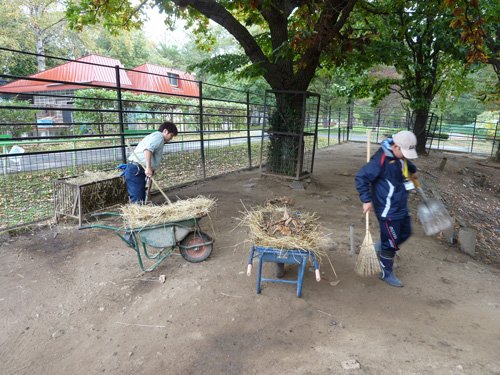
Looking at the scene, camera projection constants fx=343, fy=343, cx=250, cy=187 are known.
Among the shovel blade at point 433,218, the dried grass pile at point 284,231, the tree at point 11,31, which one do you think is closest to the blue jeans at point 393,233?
the shovel blade at point 433,218

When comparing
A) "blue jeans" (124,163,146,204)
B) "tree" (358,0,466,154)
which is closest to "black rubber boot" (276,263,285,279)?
"blue jeans" (124,163,146,204)

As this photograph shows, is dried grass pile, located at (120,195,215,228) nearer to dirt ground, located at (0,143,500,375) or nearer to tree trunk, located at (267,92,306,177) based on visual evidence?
dirt ground, located at (0,143,500,375)

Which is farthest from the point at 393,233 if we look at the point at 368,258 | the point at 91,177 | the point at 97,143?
the point at 97,143

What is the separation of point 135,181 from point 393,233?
11.0 feet

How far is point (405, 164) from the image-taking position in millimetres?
3512

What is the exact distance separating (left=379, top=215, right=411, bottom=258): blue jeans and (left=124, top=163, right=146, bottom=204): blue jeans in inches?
124

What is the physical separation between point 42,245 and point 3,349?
2002 mm

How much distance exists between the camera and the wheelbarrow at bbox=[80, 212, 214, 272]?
369 cm

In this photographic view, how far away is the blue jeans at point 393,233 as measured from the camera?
352cm

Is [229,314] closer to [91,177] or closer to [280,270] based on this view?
[280,270]

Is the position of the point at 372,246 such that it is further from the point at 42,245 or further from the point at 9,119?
the point at 9,119

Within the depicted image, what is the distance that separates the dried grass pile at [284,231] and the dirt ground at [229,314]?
24.3 inches

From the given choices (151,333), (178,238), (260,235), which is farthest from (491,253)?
(151,333)

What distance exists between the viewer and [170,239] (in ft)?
12.5
